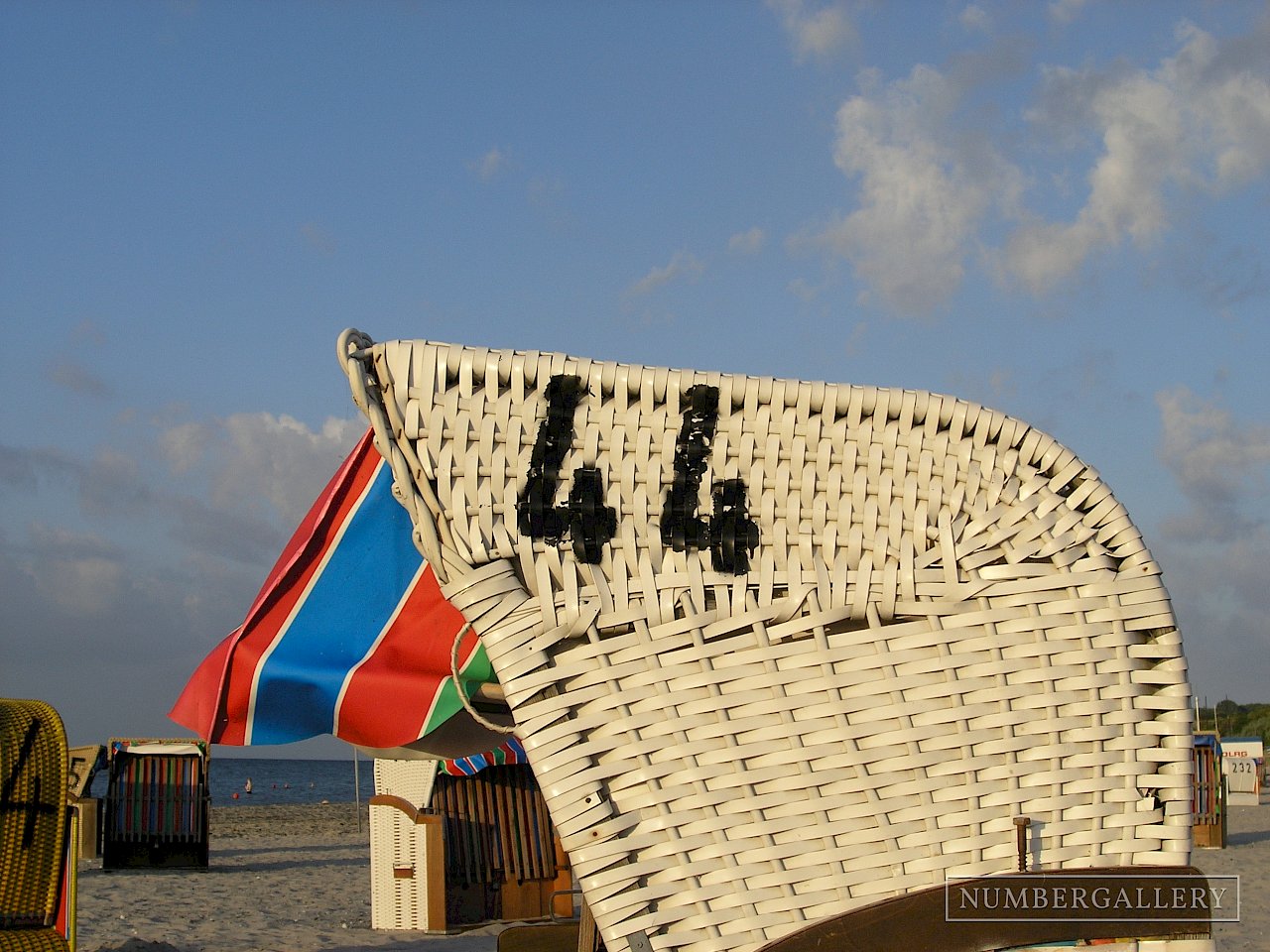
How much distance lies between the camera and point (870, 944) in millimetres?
1575

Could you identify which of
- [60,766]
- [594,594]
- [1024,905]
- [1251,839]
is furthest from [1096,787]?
[1251,839]

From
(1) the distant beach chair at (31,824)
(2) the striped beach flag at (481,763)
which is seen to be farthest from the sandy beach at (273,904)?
(1) the distant beach chair at (31,824)

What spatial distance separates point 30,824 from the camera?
2498 millimetres

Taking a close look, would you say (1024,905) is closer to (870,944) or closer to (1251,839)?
(870,944)

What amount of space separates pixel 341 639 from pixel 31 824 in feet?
3.04

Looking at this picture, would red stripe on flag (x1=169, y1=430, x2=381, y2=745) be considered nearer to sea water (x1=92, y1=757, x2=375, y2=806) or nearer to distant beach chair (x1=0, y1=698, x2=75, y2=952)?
distant beach chair (x1=0, y1=698, x2=75, y2=952)

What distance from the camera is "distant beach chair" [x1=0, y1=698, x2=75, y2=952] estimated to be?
8.03ft

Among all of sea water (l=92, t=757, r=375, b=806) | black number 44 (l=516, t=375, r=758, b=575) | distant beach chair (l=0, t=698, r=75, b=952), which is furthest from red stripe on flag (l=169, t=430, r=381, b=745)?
sea water (l=92, t=757, r=375, b=806)

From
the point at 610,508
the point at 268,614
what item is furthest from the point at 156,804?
the point at 610,508

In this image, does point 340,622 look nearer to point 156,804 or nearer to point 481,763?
point 481,763

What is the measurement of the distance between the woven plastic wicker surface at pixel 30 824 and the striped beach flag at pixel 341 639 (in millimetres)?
651

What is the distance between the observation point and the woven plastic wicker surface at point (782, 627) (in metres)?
1.65

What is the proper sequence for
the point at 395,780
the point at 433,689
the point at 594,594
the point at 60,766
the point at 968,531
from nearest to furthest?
the point at 594,594 < the point at 968,531 < the point at 60,766 < the point at 433,689 < the point at 395,780

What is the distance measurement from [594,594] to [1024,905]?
2.38 feet
